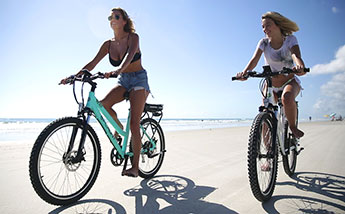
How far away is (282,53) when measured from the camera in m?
2.96

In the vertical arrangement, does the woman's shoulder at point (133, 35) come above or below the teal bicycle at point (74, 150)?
above

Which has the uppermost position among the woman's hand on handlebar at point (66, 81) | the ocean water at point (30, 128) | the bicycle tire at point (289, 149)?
the woman's hand on handlebar at point (66, 81)

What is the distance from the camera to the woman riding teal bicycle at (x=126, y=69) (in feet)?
9.00

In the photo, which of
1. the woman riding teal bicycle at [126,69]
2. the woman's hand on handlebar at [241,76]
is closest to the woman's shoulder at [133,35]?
the woman riding teal bicycle at [126,69]

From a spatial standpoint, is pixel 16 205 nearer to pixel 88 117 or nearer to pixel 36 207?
pixel 36 207

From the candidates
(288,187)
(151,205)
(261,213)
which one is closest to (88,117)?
(151,205)

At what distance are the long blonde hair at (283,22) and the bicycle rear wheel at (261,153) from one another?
145 cm

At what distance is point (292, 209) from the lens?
77.6 inches

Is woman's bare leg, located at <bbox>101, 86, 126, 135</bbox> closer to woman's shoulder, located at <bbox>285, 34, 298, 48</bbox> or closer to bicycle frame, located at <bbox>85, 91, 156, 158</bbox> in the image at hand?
bicycle frame, located at <bbox>85, 91, 156, 158</bbox>

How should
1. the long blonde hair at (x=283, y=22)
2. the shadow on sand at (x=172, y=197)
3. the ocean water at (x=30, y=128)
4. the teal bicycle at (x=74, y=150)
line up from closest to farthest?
the teal bicycle at (x=74, y=150) < the shadow on sand at (x=172, y=197) < the long blonde hair at (x=283, y=22) < the ocean water at (x=30, y=128)

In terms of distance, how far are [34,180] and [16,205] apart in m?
0.51

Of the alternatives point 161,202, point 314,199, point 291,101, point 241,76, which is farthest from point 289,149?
point 161,202

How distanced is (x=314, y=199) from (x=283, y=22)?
2290mm

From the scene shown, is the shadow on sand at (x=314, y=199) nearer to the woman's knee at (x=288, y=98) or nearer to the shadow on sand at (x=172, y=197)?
the shadow on sand at (x=172, y=197)
